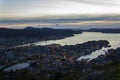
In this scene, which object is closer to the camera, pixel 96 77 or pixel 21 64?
pixel 96 77

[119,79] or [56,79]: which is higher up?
[119,79]

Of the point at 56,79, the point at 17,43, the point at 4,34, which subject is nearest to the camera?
the point at 56,79

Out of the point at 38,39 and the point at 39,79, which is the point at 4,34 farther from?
the point at 39,79

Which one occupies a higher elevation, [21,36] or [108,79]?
[108,79]

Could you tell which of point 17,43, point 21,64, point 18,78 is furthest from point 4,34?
point 18,78

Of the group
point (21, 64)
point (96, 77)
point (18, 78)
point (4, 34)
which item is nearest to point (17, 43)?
point (4, 34)

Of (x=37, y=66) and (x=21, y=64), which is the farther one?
(x=21, y=64)

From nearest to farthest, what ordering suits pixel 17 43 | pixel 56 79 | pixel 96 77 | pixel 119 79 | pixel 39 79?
pixel 119 79
pixel 96 77
pixel 56 79
pixel 39 79
pixel 17 43

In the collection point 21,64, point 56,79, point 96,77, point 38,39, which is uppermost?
point 96,77

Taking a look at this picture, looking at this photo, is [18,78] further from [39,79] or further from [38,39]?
→ [38,39]
